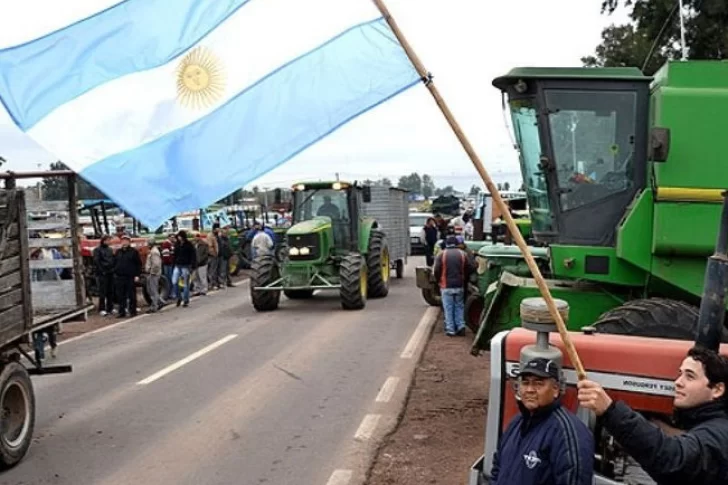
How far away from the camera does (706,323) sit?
4.29 m

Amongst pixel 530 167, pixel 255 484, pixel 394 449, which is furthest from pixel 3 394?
pixel 530 167

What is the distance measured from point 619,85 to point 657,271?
1.69 m

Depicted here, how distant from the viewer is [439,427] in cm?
809

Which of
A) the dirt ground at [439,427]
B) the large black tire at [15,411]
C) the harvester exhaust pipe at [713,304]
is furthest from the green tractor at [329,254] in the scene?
the harvester exhaust pipe at [713,304]

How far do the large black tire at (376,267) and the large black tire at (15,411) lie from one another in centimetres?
1112

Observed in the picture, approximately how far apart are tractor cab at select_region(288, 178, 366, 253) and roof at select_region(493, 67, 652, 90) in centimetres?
1062

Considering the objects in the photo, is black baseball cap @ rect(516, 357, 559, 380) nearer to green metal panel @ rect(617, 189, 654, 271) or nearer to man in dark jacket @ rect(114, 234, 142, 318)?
green metal panel @ rect(617, 189, 654, 271)

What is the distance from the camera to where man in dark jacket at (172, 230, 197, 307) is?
63.1 ft

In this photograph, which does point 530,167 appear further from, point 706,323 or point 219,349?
point 219,349

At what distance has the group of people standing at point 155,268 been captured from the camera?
17781mm

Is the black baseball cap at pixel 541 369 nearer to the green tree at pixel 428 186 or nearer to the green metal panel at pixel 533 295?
the green metal panel at pixel 533 295

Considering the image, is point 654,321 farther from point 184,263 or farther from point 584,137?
point 184,263

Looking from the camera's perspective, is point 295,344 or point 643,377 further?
point 295,344

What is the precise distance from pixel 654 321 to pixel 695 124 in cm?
164
